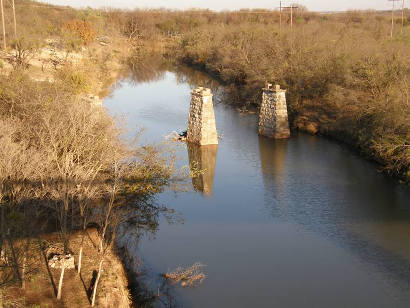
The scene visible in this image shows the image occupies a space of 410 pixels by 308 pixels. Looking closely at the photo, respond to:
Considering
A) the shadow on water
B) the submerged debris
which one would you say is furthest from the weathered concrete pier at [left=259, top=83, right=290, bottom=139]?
the submerged debris

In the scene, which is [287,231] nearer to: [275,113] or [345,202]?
[345,202]

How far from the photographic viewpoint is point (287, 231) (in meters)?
17.1

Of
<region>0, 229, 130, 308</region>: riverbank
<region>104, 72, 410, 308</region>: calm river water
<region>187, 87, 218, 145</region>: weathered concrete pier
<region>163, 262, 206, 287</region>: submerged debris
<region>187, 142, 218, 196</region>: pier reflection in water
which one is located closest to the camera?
<region>0, 229, 130, 308</region>: riverbank

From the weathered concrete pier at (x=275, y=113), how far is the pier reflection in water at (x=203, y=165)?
12.4 ft

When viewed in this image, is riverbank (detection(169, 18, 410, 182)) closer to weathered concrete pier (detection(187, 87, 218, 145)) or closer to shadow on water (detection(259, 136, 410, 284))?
shadow on water (detection(259, 136, 410, 284))

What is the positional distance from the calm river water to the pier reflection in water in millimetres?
82

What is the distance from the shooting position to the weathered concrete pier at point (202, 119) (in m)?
26.0

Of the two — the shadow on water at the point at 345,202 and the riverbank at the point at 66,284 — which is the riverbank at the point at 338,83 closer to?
the shadow on water at the point at 345,202

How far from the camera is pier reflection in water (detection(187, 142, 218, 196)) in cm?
2141

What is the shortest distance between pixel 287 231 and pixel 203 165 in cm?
771

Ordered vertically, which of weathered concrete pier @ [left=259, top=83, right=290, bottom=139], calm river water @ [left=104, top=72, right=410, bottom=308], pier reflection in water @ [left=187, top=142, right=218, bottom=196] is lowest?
calm river water @ [left=104, top=72, right=410, bottom=308]

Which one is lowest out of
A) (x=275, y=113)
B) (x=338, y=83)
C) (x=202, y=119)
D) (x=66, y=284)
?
(x=66, y=284)

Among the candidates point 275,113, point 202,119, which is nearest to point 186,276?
point 202,119

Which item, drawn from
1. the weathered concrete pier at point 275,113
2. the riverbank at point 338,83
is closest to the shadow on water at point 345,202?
the riverbank at point 338,83
